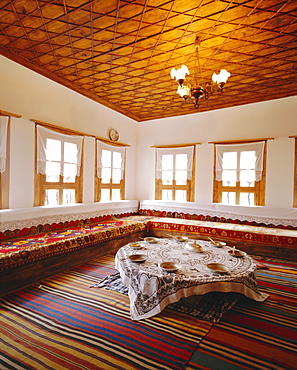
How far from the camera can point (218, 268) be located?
2.51m

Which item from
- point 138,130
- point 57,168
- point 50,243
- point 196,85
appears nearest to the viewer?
point 196,85

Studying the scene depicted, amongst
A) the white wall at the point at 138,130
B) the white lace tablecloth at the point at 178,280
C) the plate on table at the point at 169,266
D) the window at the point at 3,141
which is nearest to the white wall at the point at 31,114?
the white wall at the point at 138,130

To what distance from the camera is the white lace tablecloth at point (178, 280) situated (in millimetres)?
2289

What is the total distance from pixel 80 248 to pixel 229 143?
421 centimetres

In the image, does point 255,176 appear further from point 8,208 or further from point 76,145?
point 8,208

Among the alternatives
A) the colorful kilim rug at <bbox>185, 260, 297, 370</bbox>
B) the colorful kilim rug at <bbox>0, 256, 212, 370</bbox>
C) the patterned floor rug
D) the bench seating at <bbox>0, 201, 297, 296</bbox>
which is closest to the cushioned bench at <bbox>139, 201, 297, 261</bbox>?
the bench seating at <bbox>0, 201, 297, 296</bbox>

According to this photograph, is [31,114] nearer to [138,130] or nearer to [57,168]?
[57,168]

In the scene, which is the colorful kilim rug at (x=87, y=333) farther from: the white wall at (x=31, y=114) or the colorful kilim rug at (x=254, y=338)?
the white wall at (x=31, y=114)

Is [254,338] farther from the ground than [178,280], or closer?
closer

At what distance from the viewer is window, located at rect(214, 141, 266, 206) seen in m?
5.26

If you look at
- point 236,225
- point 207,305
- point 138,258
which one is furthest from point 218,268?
point 236,225

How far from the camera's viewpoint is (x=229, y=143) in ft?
18.4

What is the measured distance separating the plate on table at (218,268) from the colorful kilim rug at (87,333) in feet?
1.75

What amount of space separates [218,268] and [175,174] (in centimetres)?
400
